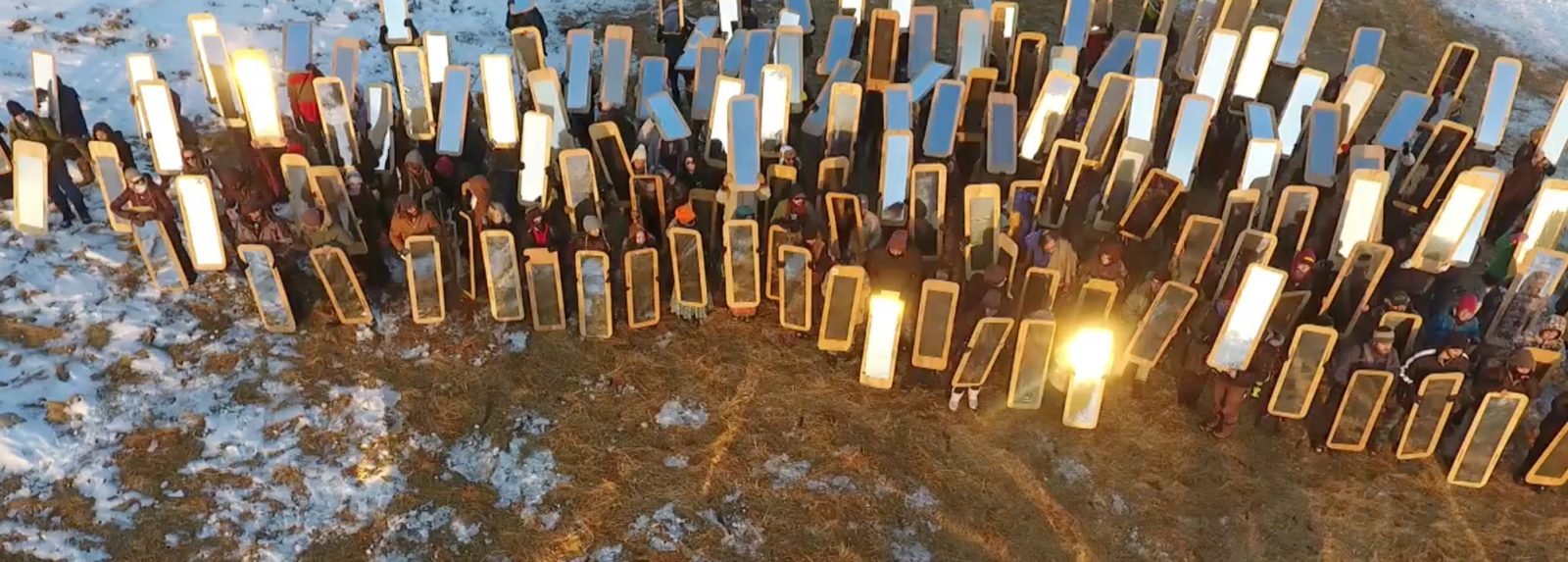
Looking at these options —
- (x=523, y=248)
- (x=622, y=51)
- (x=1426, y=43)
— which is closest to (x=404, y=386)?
(x=523, y=248)

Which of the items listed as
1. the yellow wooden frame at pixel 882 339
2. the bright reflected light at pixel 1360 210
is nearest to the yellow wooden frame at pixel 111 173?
the yellow wooden frame at pixel 882 339

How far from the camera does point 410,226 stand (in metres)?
9.71

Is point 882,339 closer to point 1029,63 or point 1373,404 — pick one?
point 1373,404

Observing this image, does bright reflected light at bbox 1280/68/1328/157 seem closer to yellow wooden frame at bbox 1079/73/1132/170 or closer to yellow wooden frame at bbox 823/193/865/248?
yellow wooden frame at bbox 1079/73/1132/170

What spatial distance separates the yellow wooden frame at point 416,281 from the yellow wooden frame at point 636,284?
188cm

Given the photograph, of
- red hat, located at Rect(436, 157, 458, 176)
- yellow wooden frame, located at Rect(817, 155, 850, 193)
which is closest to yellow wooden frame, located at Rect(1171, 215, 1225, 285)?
yellow wooden frame, located at Rect(817, 155, 850, 193)

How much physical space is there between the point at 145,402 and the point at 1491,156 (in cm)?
1523

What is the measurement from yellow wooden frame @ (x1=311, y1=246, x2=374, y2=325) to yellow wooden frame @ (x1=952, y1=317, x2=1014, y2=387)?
20.0 feet

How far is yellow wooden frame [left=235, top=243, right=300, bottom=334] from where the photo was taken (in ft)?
30.1

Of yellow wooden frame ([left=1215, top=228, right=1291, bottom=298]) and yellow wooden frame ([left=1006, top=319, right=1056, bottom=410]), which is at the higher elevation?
yellow wooden frame ([left=1215, top=228, right=1291, bottom=298])

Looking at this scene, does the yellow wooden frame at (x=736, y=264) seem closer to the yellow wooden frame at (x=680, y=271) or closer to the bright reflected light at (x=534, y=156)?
the yellow wooden frame at (x=680, y=271)

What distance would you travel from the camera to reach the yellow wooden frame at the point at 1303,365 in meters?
8.55

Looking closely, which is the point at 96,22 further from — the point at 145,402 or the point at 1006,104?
the point at 1006,104

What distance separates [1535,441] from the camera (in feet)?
28.8
